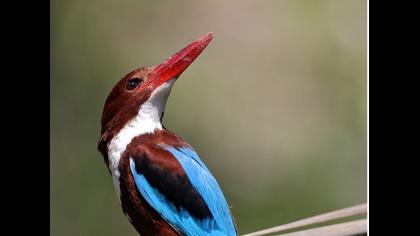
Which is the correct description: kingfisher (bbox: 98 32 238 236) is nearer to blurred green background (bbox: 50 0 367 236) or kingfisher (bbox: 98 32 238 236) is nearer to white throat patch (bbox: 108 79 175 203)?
white throat patch (bbox: 108 79 175 203)

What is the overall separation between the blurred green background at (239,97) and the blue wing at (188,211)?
152 mm

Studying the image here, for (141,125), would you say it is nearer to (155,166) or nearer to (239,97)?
(155,166)

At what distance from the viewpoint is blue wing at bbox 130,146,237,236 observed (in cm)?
186

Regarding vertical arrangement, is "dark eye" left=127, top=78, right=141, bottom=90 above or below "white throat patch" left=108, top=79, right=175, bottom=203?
above

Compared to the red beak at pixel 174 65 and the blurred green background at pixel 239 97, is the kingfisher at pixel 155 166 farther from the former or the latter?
the blurred green background at pixel 239 97

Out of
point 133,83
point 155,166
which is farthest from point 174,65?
point 155,166

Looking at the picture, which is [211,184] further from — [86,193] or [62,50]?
[62,50]

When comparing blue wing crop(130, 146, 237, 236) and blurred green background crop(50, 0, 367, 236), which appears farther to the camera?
blurred green background crop(50, 0, 367, 236)

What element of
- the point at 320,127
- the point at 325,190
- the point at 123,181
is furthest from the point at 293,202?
the point at 123,181

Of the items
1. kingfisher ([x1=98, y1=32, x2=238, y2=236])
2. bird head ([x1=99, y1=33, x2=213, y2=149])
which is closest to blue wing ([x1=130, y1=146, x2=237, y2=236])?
kingfisher ([x1=98, y1=32, x2=238, y2=236])

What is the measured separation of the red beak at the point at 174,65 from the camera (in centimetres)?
196

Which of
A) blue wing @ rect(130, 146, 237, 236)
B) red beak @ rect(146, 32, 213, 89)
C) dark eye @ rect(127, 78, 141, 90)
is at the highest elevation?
red beak @ rect(146, 32, 213, 89)

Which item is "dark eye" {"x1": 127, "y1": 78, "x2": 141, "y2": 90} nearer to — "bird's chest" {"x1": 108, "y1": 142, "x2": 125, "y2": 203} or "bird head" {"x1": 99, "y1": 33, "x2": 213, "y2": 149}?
"bird head" {"x1": 99, "y1": 33, "x2": 213, "y2": 149}

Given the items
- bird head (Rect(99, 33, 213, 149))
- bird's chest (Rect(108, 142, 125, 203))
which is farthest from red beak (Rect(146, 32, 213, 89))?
bird's chest (Rect(108, 142, 125, 203))
